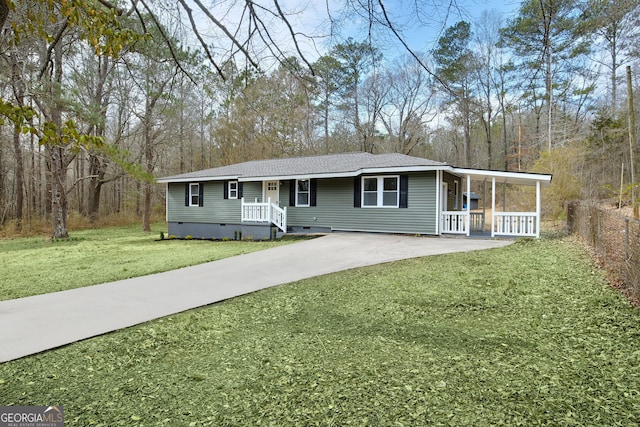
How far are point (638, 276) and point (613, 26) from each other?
332 cm

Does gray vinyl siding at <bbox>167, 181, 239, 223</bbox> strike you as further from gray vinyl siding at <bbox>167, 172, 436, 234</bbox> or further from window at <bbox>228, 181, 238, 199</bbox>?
window at <bbox>228, 181, 238, 199</bbox>

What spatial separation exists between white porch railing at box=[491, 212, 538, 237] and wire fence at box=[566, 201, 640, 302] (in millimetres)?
3118

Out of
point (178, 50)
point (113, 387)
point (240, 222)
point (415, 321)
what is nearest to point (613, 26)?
point (415, 321)

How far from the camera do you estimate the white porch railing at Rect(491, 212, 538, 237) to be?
11.6m

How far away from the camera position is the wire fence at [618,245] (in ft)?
14.7

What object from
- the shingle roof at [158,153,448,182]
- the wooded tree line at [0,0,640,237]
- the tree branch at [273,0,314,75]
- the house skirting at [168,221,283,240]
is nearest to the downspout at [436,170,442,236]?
the shingle roof at [158,153,448,182]

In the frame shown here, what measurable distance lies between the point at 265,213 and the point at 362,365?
12118mm

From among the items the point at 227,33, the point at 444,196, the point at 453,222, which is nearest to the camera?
the point at 227,33

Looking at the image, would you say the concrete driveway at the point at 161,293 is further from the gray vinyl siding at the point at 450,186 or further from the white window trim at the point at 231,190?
the white window trim at the point at 231,190

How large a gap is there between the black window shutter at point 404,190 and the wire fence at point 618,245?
5.60 m

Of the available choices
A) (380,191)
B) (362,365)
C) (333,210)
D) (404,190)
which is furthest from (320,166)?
(362,365)

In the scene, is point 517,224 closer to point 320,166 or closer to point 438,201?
point 438,201

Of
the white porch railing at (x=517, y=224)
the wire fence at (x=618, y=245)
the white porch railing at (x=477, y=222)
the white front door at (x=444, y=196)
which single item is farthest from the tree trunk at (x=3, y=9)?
the white porch railing at (x=477, y=222)

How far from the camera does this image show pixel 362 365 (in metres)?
2.97
